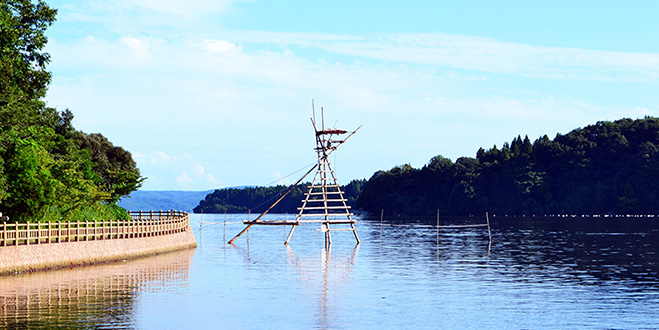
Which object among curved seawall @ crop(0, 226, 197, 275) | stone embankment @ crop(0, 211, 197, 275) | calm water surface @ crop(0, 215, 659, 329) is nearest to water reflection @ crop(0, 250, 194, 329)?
calm water surface @ crop(0, 215, 659, 329)

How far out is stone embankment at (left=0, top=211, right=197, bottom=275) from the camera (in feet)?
140

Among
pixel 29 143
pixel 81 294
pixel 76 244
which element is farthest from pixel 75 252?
pixel 81 294

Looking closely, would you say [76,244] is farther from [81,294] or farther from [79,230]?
[81,294]

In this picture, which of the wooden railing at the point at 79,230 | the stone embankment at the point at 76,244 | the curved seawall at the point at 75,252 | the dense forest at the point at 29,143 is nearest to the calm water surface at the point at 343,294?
the curved seawall at the point at 75,252

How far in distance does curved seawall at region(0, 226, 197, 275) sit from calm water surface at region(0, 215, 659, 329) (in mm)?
1232

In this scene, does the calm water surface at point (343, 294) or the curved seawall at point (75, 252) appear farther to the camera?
the curved seawall at point (75, 252)

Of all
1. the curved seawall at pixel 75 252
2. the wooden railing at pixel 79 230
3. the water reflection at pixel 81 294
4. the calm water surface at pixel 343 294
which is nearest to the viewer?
the water reflection at pixel 81 294

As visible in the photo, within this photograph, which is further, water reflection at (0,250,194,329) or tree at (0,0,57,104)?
tree at (0,0,57,104)

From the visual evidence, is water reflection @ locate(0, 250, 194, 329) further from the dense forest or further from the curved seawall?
the dense forest

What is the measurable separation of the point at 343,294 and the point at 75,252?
20.6m

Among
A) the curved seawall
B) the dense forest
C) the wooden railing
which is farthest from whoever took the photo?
the dense forest

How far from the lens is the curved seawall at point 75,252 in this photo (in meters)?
42.4

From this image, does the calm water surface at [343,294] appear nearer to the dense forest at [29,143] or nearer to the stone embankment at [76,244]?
the stone embankment at [76,244]

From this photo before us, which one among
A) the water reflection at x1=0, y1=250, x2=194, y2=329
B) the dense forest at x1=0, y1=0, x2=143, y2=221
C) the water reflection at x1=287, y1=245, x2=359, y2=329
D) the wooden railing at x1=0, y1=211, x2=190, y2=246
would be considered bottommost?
the water reflection at x1=287, y1=245, x2=359, y2=329
